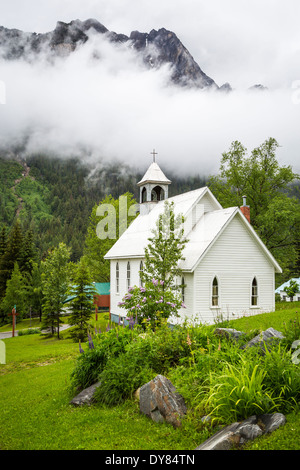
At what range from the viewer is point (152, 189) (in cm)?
3509

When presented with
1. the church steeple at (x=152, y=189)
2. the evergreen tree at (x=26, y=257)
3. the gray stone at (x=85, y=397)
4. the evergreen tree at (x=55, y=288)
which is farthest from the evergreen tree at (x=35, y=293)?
the gray stone at (x=85, y=397)

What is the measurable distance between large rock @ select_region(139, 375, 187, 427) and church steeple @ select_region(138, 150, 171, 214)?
27.3 meters

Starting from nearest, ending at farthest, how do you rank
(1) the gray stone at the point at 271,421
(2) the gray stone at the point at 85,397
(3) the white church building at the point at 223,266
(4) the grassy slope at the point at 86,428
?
A: (1) the gray stone at the point at 271,421
(4) the grassy slope at the point at 86,428
(2) the gray stone at the point at 85,397
(3) the white church building at the point at 223,266

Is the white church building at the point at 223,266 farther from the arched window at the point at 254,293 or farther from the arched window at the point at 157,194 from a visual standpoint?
the arched window at the point at 157,194

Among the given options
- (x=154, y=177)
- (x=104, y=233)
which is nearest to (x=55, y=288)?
(x=154, y=177)

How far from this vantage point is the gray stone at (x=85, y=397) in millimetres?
8547

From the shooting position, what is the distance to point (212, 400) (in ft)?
21.9

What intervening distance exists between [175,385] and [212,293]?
546 inches

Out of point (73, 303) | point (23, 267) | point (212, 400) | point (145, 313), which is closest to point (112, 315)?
point (73, 303)

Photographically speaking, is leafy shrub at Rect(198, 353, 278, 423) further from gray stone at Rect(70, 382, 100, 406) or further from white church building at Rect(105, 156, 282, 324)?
white church building at Rect(105, 156, 282, 324)

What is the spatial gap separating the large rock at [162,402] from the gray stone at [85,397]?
1.65 meters

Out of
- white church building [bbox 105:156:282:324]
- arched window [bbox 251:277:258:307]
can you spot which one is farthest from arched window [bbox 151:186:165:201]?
arched window [bbox 251:277:258:307]

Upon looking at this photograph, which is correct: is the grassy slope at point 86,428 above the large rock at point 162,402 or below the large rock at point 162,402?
below
